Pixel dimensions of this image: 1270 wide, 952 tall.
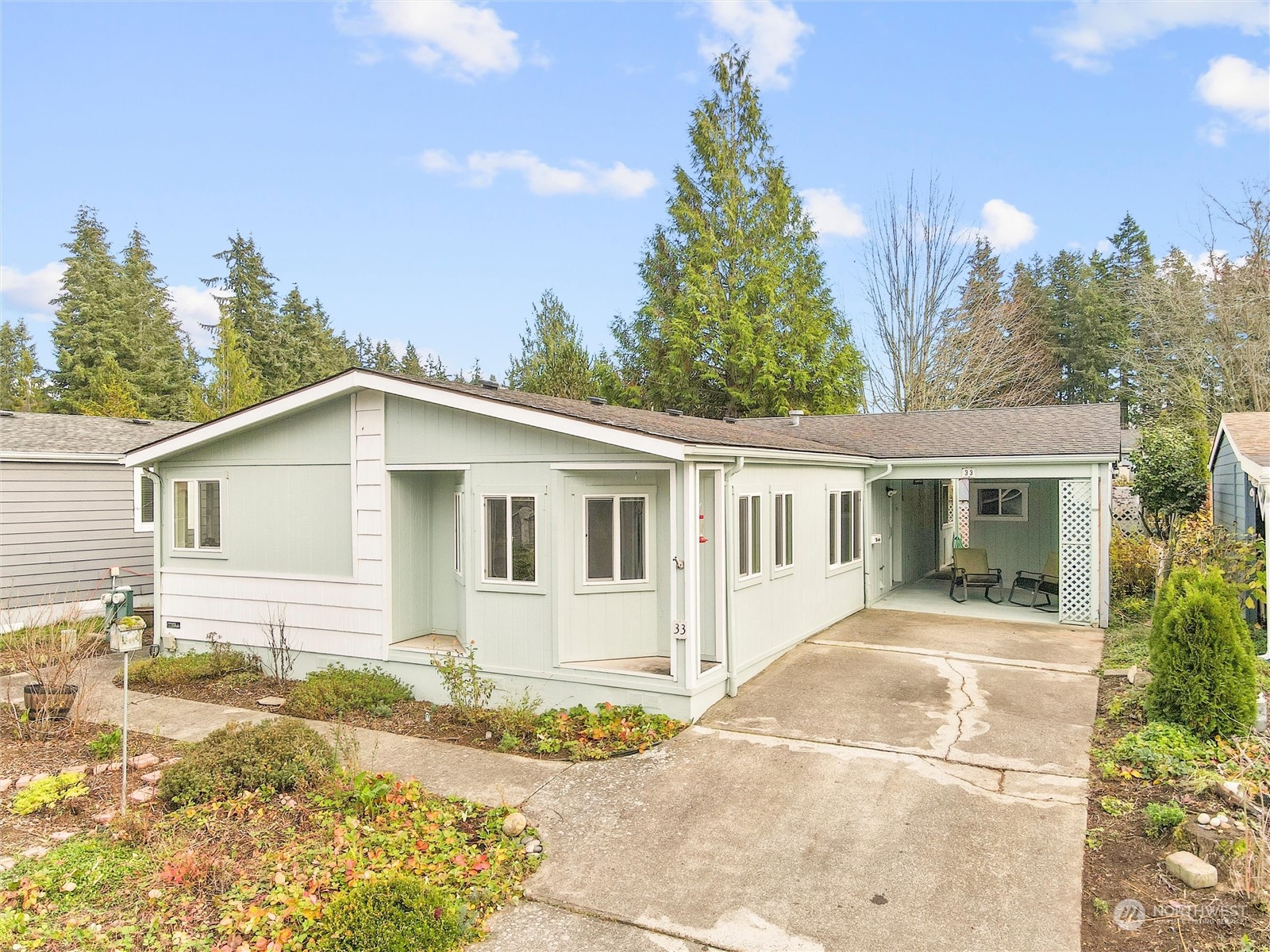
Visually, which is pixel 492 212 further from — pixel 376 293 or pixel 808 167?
pixel 376 293

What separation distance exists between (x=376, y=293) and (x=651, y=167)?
14.5 meters

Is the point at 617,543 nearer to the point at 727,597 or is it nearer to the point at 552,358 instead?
the point at 727,597

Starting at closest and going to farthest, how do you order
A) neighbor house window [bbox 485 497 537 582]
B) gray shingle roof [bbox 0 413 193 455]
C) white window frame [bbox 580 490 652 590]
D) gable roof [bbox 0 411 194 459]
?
white window frame [bbox 580 490 652 590] < neighbor house window [bbox 485 497 537 582] < gable roof [bbox 0 411 194 459] < gray shingle roof [bbox 0 413 193 455]

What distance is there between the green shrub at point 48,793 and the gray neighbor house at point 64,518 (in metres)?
6.68

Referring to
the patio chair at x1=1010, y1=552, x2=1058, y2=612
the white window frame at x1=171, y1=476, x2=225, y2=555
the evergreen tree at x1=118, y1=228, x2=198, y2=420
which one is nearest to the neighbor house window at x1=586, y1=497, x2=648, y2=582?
the white window frame at x1=171, y1=476, x2=225, y2=555

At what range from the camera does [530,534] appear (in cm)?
743

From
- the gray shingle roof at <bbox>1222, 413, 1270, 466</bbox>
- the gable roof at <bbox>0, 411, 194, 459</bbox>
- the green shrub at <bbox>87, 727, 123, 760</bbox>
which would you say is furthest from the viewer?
the gable roof at <bbox>0, 411, 194, 459</bbox>

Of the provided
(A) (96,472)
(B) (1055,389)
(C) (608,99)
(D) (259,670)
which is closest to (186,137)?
(A) (96,472)

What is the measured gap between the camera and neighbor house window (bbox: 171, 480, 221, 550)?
9.38m

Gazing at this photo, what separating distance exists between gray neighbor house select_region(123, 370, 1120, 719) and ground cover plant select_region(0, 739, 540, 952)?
2.39 m

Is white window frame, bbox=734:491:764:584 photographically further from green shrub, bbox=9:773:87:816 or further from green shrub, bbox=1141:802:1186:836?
green shrub, bbox=9:773:87:816

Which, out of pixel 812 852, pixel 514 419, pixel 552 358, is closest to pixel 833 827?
pixel 812 852

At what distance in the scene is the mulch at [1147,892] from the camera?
3.57 meters

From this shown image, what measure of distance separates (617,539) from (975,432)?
8044 mm
